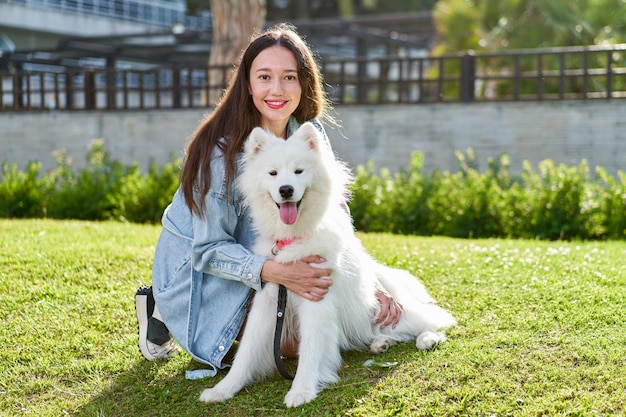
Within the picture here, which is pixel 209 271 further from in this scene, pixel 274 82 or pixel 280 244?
pixel 274 82

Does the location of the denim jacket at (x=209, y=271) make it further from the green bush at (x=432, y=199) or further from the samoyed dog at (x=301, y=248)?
the green bush at (x=432, y=199)

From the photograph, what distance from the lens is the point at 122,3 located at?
28.0 meters

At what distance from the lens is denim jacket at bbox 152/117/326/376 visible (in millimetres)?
3959

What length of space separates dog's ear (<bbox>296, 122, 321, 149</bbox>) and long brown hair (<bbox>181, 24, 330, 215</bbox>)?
18.2 inches

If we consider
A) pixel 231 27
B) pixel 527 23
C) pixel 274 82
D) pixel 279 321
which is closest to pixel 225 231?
pixel 279 321

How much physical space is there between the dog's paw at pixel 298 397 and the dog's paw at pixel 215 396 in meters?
0.32

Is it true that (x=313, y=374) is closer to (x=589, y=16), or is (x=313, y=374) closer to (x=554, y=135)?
(x=554, y=135)

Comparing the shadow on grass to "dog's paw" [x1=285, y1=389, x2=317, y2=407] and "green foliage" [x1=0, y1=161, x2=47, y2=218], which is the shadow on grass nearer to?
"dog's paw" [x1=285, y1=389, x2=317, y2=407]

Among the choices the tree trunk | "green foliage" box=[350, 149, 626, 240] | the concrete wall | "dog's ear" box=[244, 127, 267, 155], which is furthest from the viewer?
the tree trunk

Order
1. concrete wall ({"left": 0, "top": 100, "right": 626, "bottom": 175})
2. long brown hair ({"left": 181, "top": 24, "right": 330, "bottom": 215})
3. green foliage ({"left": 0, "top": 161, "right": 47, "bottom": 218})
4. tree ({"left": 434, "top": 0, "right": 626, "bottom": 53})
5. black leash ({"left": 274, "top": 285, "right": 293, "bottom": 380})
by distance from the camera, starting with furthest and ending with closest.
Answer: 1. tree ({"left": 434, "top": 0, "right": 626, "bottom": 53})
2. concrete wall ({"left": 0, "top": 100, "right": 626, "bottom": 175})
3. green foliage ({"left": 0, "top": 161, "right": 47, "bottom": 218})
4. long brown hair ({"left": 181, "top": 24, "right": 330, "bottom": 215})
5. black leash ({"left": 274, "top": 285, "right": 293, "bottom": 380})

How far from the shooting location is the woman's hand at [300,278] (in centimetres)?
383

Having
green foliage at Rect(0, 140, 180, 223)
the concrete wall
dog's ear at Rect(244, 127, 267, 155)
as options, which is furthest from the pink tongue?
the concrete wall

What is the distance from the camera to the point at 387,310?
4.45 metres

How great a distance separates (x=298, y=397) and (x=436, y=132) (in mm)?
9592
